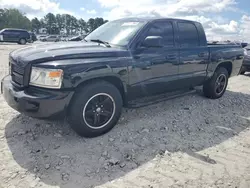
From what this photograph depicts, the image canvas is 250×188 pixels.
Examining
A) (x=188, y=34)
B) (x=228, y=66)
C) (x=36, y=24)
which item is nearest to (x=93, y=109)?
(x=188, y=34)

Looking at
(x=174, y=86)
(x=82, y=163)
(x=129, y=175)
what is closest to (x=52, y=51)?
(x=82, y=163)

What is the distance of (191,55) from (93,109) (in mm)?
2462

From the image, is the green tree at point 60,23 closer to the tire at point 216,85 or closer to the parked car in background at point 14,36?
the parked car in background at point 14,36

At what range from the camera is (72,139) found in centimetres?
364

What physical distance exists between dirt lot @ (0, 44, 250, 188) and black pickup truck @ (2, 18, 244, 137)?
0.40 meters

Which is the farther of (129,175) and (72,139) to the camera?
(72,139)

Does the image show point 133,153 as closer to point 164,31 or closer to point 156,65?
point 156,65

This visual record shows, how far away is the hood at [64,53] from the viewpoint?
3.26 m

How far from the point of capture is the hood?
10.7 ft

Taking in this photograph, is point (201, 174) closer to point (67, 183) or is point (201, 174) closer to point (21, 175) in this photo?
point (67, 183)

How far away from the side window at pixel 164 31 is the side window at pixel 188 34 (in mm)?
282

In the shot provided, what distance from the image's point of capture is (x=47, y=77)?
311cm

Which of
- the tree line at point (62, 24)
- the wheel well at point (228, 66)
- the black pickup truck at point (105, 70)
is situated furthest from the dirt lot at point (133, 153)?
the tree line at point (62, 24)

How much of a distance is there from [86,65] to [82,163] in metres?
1.26
